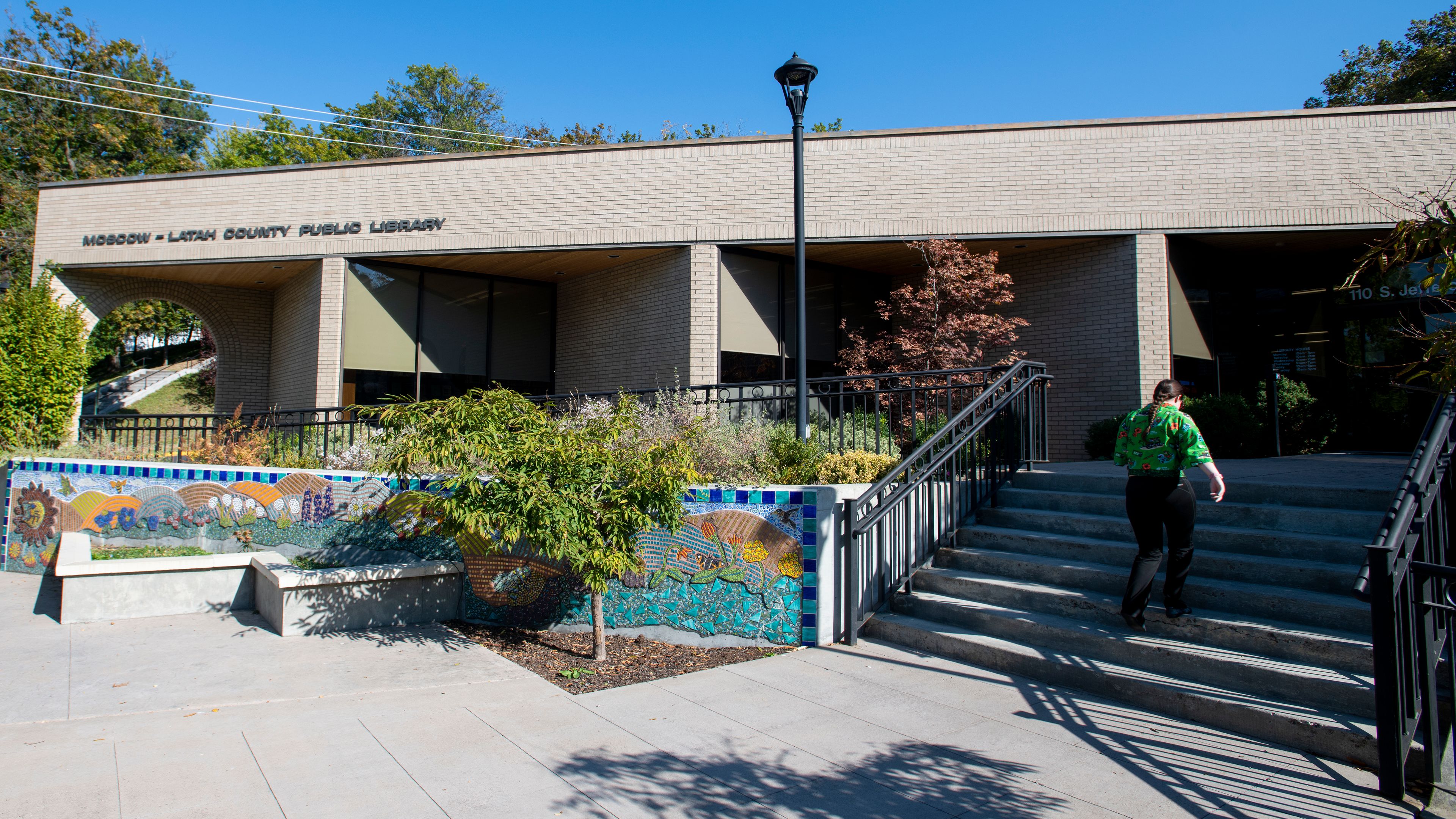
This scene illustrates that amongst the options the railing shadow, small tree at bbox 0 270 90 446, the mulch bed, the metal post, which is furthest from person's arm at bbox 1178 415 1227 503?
small tree at bbox 0 270 90 446

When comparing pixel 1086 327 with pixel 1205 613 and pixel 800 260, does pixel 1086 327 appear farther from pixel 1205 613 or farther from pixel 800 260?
pixel 1205 613

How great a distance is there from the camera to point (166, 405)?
25797mm

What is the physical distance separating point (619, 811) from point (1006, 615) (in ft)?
10.2

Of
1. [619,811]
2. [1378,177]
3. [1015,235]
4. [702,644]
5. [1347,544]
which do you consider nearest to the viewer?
[619,811]

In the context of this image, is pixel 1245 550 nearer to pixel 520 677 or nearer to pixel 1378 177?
pixel 520 677

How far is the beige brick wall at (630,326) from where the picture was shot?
1191cm

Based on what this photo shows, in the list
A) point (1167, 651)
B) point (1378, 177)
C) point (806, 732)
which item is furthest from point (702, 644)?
point (1378, 177)

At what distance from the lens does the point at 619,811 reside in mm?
3375

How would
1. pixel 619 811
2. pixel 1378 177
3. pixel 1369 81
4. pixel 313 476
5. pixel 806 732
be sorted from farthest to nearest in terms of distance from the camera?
pixel 1369 81 → pixel 1378 177 → pixel 313 476 → pixel 806 732 → pixel 619 811

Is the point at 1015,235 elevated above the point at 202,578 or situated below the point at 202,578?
above

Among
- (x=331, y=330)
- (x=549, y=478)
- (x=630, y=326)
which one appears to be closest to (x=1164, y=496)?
(x=549, y=478)

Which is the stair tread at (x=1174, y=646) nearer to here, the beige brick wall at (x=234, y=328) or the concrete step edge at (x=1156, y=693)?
the concrete step edge at (x=1156, y=693)

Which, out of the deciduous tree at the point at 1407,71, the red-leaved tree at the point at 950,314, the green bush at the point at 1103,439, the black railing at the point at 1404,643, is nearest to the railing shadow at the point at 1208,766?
the black railing at the point at 1404,643

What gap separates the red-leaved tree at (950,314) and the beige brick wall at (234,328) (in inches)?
481
